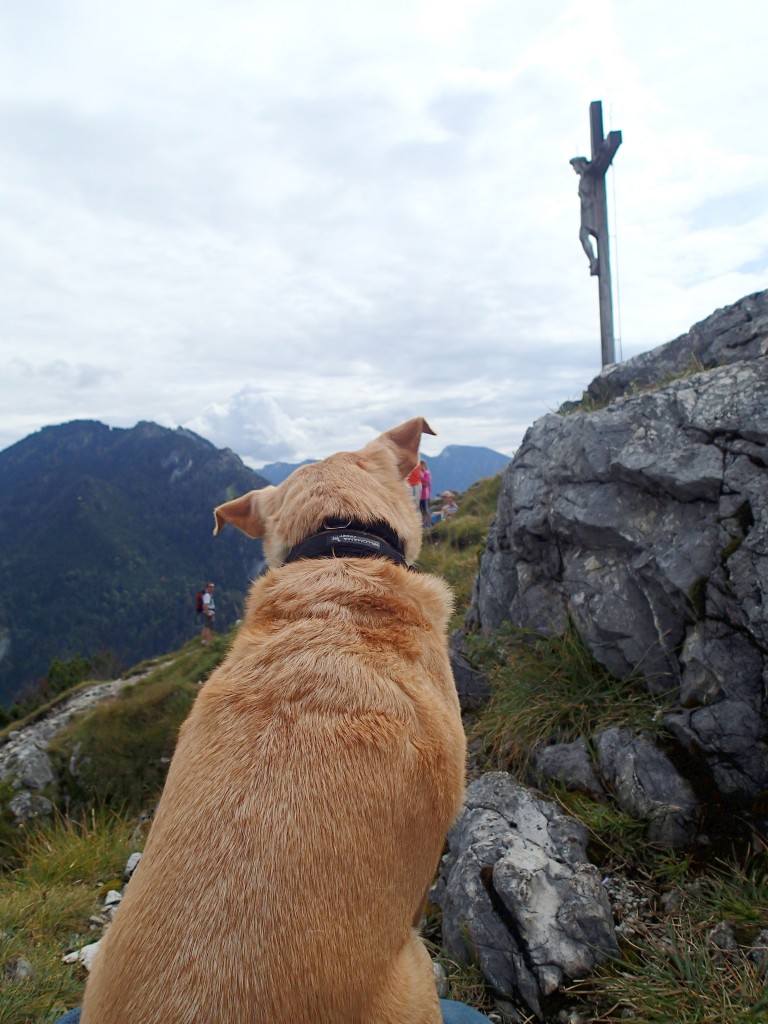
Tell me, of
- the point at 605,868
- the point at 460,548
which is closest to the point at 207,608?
the point at 460,548

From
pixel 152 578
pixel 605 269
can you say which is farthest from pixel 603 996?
pixel 152 578

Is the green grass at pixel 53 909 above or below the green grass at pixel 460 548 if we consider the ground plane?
below

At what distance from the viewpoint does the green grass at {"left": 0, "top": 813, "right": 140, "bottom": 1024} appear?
121 inches

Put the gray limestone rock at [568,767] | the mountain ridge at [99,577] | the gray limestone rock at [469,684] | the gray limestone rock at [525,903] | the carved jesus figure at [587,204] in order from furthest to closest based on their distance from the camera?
1. the mountain ridge at [99,577]
2. the carved jesus figure at [587,204]
3. the gray limestone rock at [469,684]
4. the gray limestone rock at [568,767]
5. the gray limestone rock at [525,903]

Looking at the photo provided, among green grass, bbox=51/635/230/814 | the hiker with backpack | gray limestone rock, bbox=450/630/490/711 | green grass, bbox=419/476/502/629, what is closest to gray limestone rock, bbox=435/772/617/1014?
gray limestone rock, bbox=450/630/490/711

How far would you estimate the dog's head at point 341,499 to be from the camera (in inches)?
118

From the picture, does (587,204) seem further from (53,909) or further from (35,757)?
(35,757)

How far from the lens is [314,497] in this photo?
3.03 meters

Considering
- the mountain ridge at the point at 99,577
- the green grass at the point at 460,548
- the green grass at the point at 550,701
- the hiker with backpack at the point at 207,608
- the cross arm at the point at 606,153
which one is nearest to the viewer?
the green grass at the point at 550,701

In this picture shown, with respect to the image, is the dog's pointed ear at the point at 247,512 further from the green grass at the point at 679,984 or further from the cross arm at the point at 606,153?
the cross arm at the point at 606,153

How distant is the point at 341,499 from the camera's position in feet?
9.86

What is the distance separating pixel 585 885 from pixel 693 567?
6.38 feet

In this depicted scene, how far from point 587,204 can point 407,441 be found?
282 inches

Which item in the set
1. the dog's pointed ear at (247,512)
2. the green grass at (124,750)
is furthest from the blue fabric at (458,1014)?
the green grass at (124,750)
